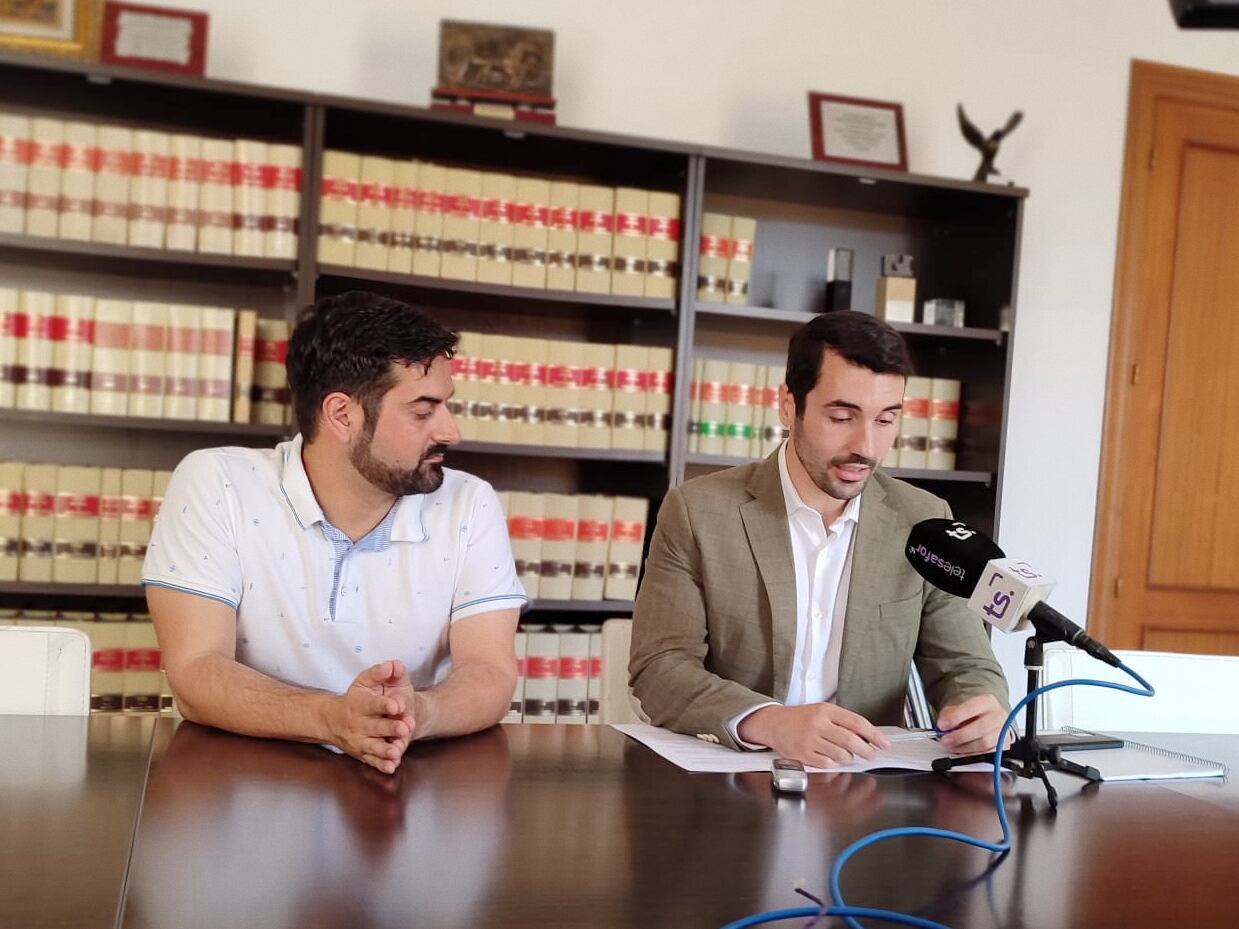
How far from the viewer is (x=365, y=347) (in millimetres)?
1773

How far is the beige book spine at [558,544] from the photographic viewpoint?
3133 mm

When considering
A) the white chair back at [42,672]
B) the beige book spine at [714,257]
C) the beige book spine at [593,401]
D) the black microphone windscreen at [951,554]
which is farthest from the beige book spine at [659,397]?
the white chair back at [42,672]

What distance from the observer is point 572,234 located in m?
3.09

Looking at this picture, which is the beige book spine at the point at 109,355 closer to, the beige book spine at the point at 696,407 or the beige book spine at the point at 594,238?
the beige book spine at the point at 594,238

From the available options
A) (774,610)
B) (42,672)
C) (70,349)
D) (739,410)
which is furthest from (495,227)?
Answer: (42,672)

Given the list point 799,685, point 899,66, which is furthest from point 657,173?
point 799,685

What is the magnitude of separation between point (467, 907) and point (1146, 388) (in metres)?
3.57

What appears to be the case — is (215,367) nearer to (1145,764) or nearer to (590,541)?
(590,541)

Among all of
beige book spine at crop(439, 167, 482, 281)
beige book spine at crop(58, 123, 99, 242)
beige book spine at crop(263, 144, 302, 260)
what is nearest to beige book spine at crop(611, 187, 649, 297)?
beige book spine at crop(439, 167, 482, 281)

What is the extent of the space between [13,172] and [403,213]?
910mm

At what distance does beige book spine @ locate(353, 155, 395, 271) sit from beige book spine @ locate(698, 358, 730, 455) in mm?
928

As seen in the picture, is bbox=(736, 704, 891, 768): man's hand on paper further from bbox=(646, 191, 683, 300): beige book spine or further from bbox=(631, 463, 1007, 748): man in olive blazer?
bbox=(646, 191, 683, 300): beige book spine

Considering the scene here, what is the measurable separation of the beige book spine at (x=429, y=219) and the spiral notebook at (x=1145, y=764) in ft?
6.59

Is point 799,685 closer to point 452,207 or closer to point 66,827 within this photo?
point 66,827
